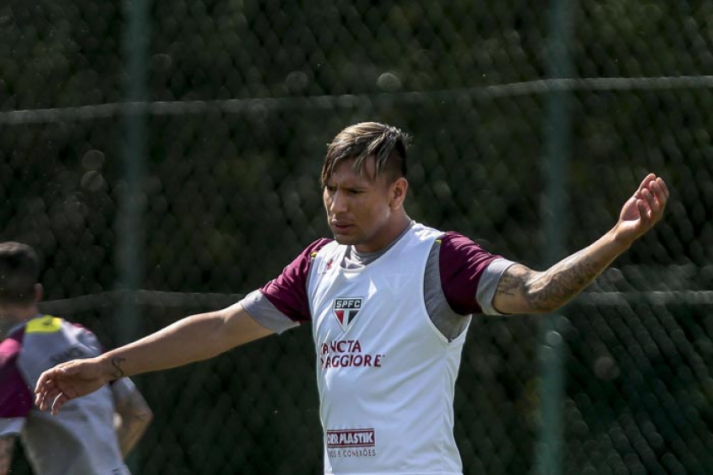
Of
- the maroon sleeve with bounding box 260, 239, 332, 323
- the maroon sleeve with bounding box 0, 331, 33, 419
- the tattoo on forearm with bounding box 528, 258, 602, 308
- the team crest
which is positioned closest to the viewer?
the tattoo on forearm with bounding box 528, 258, 602, 308

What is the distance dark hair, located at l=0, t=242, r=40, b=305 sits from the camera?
498 cm

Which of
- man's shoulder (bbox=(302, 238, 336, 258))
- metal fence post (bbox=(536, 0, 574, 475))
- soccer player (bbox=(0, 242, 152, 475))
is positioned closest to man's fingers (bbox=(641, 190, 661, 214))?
man's shoulder (bbox=(302, 238, 336, 258))

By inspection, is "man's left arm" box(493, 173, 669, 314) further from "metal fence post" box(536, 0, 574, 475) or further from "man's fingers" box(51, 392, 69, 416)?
"metal fence post" box(536, 0, 574, 475)

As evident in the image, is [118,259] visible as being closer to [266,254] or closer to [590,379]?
[266,254]

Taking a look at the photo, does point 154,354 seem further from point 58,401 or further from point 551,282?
point 551,282

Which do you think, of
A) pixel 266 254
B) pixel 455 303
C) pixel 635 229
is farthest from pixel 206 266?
pixel 635 229

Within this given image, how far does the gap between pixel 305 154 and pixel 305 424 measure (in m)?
1.13

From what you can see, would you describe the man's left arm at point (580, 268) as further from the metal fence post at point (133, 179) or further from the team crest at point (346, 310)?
the metal fence post at point (133, 179)

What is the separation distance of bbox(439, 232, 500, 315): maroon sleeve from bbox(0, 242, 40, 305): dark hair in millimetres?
1778

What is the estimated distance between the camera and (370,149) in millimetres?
3939

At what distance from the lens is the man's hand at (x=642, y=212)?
3.32 m

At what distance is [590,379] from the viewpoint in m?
5.68

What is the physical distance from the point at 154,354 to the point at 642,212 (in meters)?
1.49

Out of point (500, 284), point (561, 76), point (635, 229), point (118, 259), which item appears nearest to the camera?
point (635, 229)
